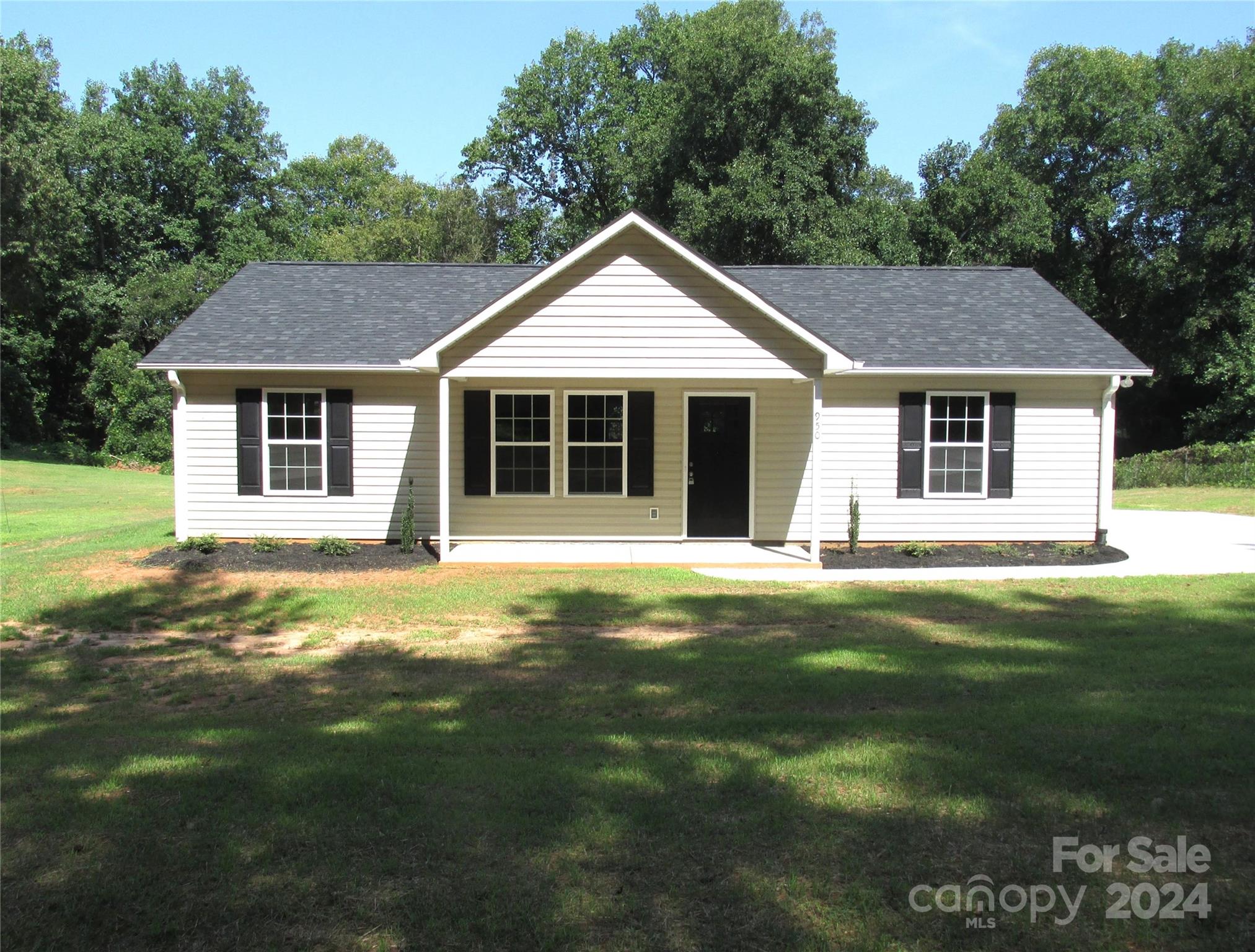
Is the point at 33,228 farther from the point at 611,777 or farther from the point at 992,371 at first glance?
the point at 611,777

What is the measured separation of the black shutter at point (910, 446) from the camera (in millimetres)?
14266

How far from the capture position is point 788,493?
14.8 meters

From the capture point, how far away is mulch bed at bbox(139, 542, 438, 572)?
1255cm

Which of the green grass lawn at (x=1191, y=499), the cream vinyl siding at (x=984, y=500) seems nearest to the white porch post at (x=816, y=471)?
the cream vinyl siding at (x=984, y=500)

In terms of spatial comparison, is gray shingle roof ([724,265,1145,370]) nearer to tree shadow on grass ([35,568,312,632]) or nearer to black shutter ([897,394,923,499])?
black shutter ([897,394,923,499])

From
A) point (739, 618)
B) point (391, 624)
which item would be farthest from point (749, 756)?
point (391, 624)

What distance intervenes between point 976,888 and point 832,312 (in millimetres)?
13192

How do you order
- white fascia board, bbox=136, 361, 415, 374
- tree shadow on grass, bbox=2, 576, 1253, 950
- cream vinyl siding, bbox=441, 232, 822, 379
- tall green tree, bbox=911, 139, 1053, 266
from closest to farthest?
tree shadow on grass, bbox=2, 576, 1253, 950 → cream vinyl siding, bbox=441, 232, 822, 379 → white fascia board, bbox=136, 361, 415, 374 → tall green tree, bbox=911, 139, 1053, 266

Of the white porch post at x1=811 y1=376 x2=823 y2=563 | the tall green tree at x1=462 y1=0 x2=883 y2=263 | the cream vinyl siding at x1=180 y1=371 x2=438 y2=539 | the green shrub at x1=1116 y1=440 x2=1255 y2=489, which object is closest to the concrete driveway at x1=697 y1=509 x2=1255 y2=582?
the white porch post at x1=811 y1=376 x2=823 y2=563

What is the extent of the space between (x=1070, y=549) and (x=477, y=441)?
8.98m

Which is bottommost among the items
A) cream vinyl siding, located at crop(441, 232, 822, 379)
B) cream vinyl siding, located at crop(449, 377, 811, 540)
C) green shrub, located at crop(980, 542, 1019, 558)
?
green shrub, located at crop(980, 542, 1019, 558)

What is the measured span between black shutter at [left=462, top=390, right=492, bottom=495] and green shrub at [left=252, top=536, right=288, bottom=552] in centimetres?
276

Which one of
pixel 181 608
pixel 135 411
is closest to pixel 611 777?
pixel 181 608

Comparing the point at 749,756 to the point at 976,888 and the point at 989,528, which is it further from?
the point at 989,528
